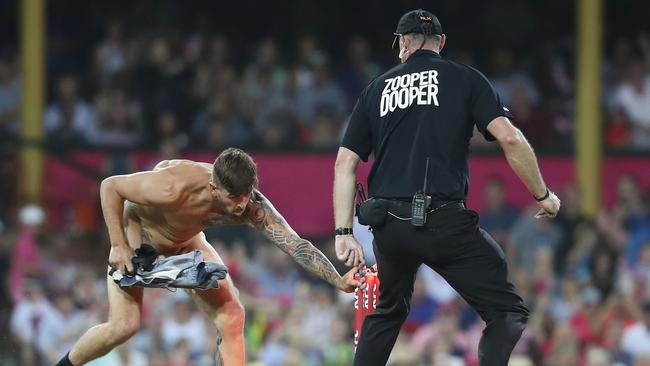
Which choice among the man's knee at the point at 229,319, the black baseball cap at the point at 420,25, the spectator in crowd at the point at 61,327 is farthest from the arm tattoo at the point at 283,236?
the spectator in crowd at the point at 61,327

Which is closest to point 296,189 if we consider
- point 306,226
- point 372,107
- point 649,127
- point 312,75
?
point 306,226

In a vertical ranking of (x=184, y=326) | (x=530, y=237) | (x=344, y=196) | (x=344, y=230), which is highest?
(x=344, y=196)

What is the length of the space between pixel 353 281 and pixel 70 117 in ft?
28.5

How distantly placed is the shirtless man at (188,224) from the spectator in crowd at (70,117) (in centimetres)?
725

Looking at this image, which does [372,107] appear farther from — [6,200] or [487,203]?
[6,200]

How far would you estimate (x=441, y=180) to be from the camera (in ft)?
24.2

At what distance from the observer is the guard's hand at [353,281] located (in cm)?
766

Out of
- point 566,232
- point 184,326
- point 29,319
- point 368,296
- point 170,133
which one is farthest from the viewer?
point 170,133

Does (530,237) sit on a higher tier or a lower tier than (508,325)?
lower

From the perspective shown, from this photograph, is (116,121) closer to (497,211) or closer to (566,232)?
(497,211)

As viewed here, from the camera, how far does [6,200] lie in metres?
15.2

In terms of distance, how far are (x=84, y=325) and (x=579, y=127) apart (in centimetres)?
629

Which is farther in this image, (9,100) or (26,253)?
(9,100)

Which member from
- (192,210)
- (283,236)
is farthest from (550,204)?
(192,210)
